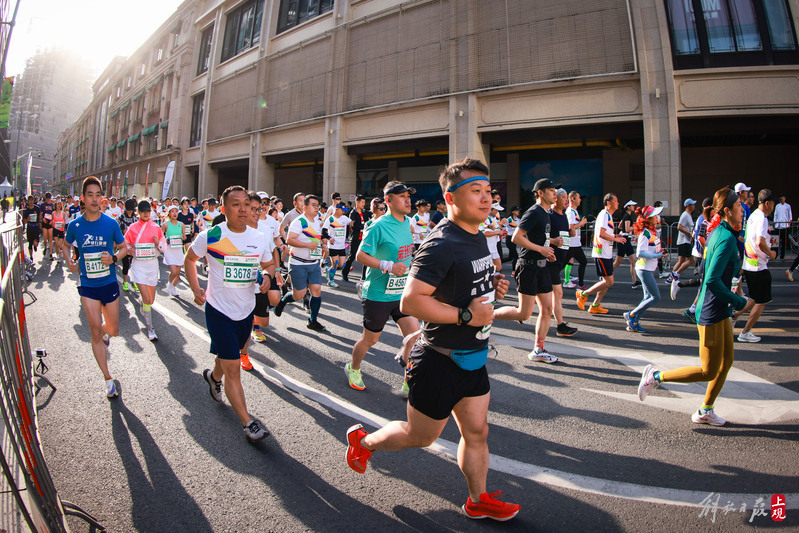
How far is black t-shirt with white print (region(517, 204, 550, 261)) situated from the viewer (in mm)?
5992

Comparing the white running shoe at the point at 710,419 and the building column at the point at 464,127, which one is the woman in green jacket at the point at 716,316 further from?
the building column at the point at 464,127

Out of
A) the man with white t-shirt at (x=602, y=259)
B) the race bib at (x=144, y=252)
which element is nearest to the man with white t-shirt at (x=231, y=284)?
the race bib at (x=144, y=252)

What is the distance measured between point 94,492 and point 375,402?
2.36 meters

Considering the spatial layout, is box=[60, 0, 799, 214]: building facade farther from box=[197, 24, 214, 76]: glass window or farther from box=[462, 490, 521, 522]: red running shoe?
box=[462, 490, 521, 522]: red running shoe

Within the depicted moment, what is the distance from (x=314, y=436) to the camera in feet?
13.0

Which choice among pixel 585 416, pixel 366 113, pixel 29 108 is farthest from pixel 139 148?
pixel 29 108

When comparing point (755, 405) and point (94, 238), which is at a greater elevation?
point (94, 238)

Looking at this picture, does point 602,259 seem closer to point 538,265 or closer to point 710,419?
point 538,265

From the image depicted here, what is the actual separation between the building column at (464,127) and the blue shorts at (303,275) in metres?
13.6

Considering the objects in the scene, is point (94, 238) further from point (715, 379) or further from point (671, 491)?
point (715, 379)

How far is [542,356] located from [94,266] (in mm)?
5310

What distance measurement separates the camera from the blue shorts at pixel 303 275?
7.76 meters

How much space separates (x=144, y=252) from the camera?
8016 mm

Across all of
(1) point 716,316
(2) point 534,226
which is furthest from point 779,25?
(1) point 716,316
